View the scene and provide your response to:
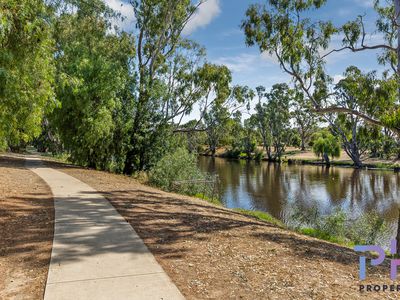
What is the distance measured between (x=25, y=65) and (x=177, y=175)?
410 inches

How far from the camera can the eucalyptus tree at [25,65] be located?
296 inches

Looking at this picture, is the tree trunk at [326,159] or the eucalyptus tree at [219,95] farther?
the tree trunk at [326,159]

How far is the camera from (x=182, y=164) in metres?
17.8

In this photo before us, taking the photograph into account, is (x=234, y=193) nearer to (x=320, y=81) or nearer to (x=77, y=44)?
(x=320, y=81)

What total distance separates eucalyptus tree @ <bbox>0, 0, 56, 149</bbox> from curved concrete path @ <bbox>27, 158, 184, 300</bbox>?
286 cm

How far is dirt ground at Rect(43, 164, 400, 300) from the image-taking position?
176 inches

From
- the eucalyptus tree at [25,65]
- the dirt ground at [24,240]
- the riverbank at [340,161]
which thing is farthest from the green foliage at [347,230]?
the riverbank at [340,161]

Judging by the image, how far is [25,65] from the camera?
821 cm

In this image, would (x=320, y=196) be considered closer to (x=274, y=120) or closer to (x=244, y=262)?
(x=244, y=262)

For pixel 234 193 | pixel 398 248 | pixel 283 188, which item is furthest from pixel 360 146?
pixel 398 248

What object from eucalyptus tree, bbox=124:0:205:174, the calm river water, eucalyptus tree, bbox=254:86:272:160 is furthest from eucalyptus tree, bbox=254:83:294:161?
eucalyptus tree, bbox=124:0:205:174

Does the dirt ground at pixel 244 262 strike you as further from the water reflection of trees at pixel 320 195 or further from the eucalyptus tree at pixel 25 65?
the water reflection of trees at pixel 320 195

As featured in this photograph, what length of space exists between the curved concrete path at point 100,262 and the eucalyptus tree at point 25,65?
9.39ft

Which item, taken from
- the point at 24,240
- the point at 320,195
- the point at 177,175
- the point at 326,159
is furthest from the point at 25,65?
the point at 326,159
